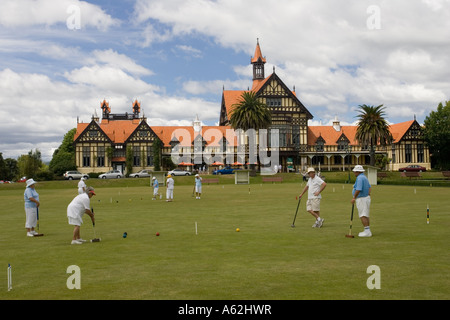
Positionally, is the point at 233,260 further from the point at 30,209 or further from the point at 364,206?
the point at 30,209

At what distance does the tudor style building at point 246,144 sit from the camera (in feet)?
267

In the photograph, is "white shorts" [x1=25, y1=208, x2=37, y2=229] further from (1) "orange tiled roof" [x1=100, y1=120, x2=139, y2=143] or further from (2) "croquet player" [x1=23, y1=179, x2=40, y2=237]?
(1) "orange tiled roof" [x1=100, y1=120, x2=139, y2=143]

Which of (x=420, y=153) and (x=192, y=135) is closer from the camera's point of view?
(x=420, y=153)

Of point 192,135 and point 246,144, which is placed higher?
point 192,135

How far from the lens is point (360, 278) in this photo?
8617 millimetres

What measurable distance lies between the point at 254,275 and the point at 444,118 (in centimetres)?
8060

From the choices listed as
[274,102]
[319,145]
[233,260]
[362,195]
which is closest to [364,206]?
[362,195]

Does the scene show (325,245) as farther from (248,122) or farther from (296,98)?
(296,98)

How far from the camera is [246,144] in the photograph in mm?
80625

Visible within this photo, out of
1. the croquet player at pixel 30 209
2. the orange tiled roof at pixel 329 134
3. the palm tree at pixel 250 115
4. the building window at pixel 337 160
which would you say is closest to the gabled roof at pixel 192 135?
the palm tree at pixel 250 115

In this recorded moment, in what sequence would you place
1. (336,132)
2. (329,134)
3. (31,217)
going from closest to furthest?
(31,217) < (329,134) < (336,132)

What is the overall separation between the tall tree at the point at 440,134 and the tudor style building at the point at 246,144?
2.02 m

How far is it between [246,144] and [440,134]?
32.8m

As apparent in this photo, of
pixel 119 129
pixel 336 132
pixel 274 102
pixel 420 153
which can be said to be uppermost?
pixel 274 102
